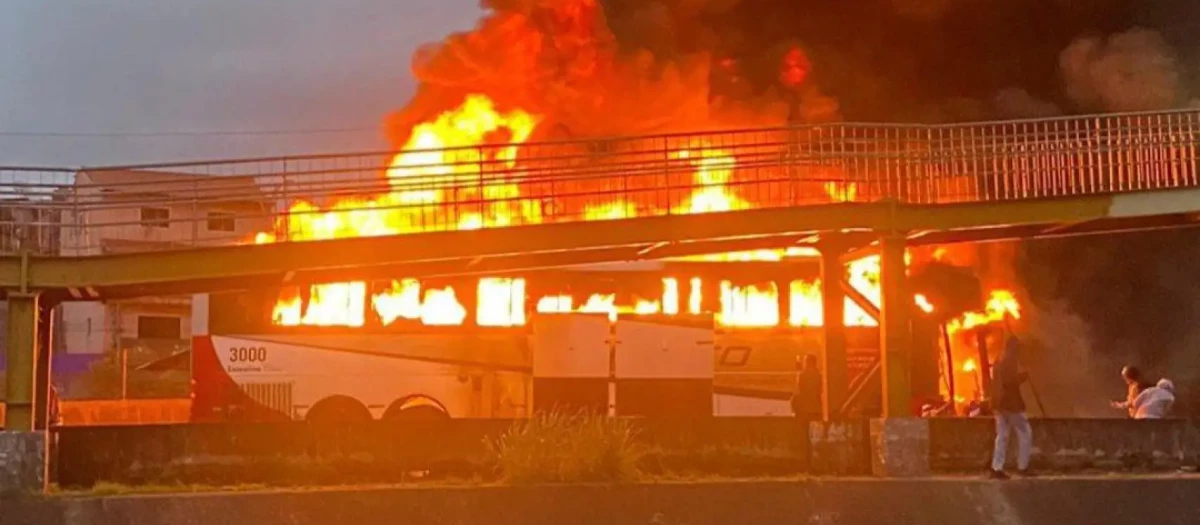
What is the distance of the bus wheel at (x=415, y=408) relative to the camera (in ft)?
58.7

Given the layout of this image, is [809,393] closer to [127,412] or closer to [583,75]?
[583,75]

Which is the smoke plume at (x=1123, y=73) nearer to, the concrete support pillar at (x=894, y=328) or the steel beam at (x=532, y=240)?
the steel beam at (x=532, y=240)

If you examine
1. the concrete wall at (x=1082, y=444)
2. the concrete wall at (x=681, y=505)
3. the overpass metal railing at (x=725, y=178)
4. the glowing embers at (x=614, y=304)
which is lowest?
the concrete wall at (x=681, y=505)

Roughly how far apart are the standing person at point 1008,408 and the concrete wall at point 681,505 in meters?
0.51

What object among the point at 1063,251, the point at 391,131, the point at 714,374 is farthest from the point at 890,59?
the point at 714,374

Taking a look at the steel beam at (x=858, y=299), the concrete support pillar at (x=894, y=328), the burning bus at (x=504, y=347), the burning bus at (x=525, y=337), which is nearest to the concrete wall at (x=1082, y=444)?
the concrete support pillar at (x=894, y=328)

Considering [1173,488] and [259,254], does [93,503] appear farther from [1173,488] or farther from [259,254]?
[1173,488]

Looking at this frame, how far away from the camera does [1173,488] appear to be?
1287 cm

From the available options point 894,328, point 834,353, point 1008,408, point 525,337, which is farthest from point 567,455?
point 525,337

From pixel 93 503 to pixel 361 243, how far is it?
3710mm

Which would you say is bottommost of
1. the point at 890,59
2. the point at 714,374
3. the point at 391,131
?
the point at 714,374

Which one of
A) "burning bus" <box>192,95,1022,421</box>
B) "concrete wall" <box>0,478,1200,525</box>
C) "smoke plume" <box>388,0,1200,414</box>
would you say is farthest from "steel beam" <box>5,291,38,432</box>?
"smoke plume" <box>388,0,1200,414</box>

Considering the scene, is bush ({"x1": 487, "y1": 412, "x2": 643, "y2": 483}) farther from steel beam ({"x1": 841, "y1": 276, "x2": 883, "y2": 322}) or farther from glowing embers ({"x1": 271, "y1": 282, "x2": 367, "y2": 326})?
glowing embers ({"x1": 271, "y1": 282, "x2": 367, "y2": 326})

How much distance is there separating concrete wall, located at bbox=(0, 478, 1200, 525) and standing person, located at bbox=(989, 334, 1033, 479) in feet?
1.68
